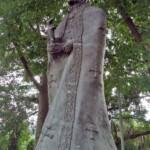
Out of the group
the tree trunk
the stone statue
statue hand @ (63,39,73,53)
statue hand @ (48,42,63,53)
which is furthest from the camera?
the tree trunk

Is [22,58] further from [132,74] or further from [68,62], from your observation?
[68,62]

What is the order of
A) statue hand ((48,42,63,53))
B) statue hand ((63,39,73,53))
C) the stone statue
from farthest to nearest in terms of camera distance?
statue hand ((48,42,63,53)) < statue hand ((63,39,73,53)) < the stone statue

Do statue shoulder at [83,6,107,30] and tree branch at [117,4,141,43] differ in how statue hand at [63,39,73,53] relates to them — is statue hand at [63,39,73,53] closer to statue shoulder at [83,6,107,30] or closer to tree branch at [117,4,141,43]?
statue shoulder at [83,6,107,30]

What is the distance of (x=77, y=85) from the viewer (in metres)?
3.96

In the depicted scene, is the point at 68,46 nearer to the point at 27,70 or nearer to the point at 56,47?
the point at 56,47

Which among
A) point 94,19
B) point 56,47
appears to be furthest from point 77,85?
point 94,19

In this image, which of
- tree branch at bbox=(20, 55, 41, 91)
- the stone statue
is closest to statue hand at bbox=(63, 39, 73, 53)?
the stone statue

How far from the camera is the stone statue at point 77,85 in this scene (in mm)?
3602

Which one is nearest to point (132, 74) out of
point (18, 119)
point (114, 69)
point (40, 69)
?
point (114, 69)

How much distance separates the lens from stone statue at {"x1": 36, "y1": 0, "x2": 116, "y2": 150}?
360 cm

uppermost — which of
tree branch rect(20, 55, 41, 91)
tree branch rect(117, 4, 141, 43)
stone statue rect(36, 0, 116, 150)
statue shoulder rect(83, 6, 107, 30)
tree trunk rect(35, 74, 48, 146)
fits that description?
tree branch rect(117, 4, 141, 43)

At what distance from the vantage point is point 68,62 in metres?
A: 4.20

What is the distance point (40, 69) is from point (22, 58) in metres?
0.82

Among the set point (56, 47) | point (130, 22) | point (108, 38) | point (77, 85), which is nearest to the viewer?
point (77, 85)
